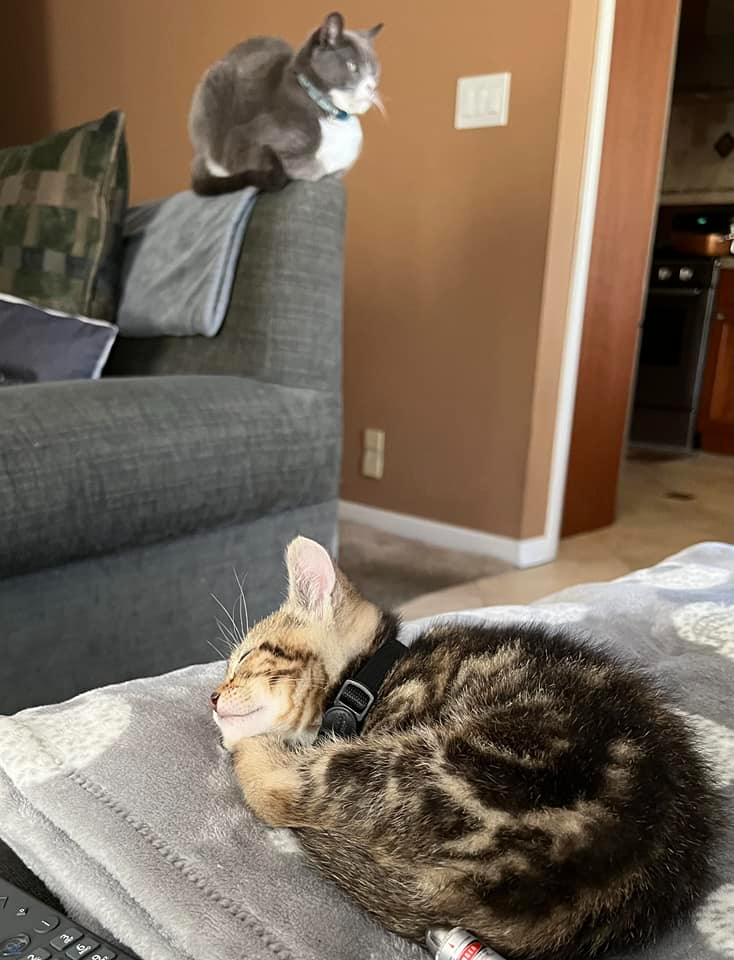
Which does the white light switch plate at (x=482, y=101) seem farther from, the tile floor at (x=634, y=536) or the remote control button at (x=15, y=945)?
the remote control button at (x=15, y=945)

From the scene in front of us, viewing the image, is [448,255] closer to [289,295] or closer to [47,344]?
[289,295]

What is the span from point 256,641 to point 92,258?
1024 millimetres

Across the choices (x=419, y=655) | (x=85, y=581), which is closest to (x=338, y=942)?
(x=419, y=655)

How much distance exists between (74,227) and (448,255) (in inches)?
43.3

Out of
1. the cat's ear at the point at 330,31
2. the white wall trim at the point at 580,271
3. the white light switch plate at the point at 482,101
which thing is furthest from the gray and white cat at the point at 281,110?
the white wall trim at the point at 580,271

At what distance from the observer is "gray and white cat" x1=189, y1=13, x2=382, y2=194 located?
1415 mm

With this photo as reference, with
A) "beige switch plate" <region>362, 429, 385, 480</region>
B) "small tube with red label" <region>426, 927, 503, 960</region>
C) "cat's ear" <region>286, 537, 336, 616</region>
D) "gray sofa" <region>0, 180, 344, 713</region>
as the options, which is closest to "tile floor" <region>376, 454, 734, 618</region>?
"beige switch plate" <region>362, 429, 385, 480</region>

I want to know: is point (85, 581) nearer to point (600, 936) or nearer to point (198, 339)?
point (198, 339)

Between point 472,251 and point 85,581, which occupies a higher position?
point 472,251

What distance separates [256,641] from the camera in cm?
75

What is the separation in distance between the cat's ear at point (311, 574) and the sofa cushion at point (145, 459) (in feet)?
1.27

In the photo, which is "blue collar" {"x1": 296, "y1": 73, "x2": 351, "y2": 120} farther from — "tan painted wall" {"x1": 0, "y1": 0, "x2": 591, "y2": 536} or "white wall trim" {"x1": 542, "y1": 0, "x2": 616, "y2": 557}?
"white wall trim" {"x1": 542, "y1": 0, "x2": 616, "y2": 557}

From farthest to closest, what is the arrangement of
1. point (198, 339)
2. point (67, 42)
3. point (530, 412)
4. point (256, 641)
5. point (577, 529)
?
point (67, 42) < point (577, 529) < point (530, 412) < point (198, 339) < point (256, 641)

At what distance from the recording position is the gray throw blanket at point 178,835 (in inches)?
19.1
